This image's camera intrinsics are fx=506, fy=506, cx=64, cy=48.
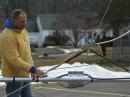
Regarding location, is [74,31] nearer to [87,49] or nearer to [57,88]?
[57,88]

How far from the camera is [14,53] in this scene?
621 centimetres

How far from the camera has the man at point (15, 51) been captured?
244 inches

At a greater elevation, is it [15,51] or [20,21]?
[20,21]

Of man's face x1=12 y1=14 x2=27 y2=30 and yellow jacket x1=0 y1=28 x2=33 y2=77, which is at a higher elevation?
man's face x1=12 y1=14 x2=27 y2=30

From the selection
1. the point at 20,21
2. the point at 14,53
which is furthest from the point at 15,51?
the point at 20,21

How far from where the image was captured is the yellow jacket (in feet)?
20.4

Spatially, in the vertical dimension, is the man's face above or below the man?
above

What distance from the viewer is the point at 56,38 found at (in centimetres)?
8894

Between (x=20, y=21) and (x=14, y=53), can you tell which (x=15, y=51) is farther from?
(x=20, y=21)

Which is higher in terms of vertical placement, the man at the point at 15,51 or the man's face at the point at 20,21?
the man's face at the point at 20,21

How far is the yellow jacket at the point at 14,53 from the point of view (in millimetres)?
6203

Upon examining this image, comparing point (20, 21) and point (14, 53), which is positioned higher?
point (20, 21)

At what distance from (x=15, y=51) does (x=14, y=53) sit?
0.10 ft

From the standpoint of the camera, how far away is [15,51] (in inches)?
245
